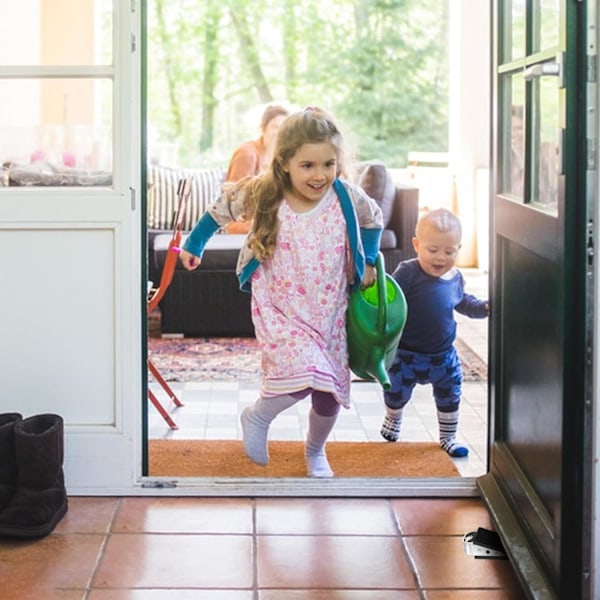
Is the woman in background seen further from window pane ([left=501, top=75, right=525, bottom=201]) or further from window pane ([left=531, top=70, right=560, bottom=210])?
window pane ([left=531, top=70, right=560, bottom=210])

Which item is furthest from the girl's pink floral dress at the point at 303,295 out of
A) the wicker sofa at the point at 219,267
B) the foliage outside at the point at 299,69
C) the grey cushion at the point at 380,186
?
the foliage outside at the point at 299,69

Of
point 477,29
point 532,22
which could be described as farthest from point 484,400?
point 477,29

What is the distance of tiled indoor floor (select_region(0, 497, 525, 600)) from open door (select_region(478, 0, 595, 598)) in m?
0.17

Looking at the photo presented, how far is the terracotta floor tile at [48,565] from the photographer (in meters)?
2.99

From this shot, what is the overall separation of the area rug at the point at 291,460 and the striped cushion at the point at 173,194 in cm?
352

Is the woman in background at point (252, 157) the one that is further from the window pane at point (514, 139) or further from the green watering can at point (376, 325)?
the window pane at point (514, 139)

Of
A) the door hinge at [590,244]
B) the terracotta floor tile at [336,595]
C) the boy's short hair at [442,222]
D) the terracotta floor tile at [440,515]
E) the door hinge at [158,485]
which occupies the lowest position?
the terracotta floor tile at [336,595]

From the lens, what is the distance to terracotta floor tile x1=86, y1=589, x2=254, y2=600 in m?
2.95

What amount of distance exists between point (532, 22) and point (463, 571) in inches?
54.7

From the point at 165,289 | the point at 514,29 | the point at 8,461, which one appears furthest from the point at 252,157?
the point at 8,461

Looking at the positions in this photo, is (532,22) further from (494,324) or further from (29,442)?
(29,442)

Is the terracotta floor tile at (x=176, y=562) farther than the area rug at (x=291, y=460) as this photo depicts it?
No

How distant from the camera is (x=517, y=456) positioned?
3.34 m

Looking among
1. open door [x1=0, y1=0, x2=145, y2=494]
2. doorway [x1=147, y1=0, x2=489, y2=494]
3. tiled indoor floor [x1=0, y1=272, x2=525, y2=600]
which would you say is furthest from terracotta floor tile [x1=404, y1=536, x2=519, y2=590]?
open door [x1=0, y1=0, x2=145, y2=494]
